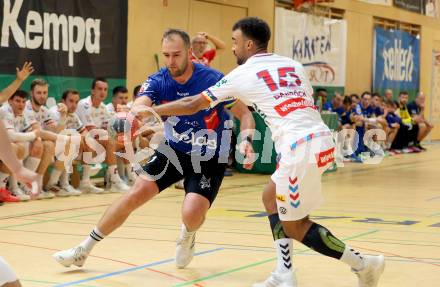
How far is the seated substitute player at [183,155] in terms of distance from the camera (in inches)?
255

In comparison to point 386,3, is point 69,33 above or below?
below

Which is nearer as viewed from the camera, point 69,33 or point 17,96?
point 17,96

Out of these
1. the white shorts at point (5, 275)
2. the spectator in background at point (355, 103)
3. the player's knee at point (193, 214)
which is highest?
the spectator in background at point (355, 103)

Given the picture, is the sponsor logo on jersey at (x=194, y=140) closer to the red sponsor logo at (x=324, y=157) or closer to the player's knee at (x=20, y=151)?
the red sponsor logo at (x=324, y=157)

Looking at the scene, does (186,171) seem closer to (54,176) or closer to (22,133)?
(22,133)

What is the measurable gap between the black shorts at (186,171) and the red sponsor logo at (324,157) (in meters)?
1.32

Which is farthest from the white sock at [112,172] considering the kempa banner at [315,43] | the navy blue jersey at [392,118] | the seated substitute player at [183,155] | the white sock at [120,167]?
the navy blue jersey at [392,118]

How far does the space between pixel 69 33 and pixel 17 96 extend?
296 cm

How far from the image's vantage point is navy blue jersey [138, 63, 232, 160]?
668 cm

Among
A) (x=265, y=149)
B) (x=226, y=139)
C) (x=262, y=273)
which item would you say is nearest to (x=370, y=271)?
(x=262, y=273)

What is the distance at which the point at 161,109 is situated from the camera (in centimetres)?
580

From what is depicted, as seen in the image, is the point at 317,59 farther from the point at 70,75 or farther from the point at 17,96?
the point at 17,96

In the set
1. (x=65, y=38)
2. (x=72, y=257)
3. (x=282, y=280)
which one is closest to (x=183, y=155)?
(x=72, y=257)

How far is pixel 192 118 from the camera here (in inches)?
263
